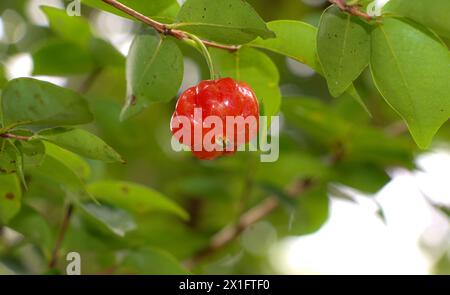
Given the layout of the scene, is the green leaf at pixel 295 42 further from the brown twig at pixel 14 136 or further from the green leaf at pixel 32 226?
the green leaf at pixel 32 226

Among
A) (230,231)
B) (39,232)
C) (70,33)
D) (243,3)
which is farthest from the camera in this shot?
(230,231)

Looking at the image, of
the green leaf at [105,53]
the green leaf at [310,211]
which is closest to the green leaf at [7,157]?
the green leaf at [105,53]

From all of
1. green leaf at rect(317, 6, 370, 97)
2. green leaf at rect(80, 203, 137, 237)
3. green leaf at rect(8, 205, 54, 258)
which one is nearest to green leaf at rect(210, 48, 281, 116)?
green leaf at rect(317, 6, 370, 97)

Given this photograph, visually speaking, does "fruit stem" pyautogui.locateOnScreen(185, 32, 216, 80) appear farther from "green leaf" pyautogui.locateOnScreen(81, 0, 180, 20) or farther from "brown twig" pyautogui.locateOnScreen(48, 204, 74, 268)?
"brown twig" pyautogui.locateOnScreen(48, 204, 74, 268)

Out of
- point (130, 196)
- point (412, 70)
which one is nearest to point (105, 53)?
point (130, 196)
